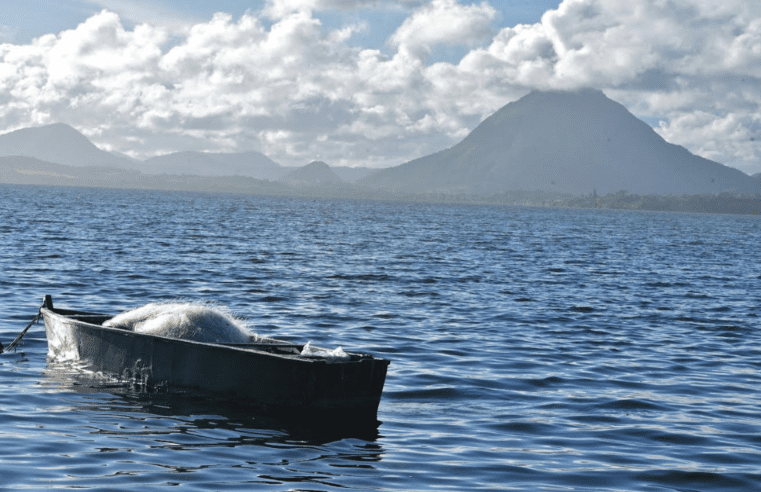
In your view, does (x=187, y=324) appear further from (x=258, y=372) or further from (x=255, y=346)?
(x=258, y=372)

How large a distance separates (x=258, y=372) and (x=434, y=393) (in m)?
3.81

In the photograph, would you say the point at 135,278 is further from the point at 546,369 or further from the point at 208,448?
the point at 208,448

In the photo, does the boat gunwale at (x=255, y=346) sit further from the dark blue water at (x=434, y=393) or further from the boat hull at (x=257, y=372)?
the dark blue water at (x=434, y=393)

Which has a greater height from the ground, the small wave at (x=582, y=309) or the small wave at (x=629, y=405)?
the small wave at (x=582, y=309)

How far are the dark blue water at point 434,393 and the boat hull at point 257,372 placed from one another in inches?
13.1

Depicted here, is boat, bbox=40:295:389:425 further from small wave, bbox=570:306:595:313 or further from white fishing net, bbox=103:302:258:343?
small wave, bbox=570:306:595:313

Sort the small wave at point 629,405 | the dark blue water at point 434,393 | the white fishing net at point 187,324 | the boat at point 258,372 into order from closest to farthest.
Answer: the dark blue water at point 434,393
the boat at point 258,372
the white fishing net at point 187,324
the small wave at point 629,405

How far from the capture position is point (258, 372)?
45.0 ft

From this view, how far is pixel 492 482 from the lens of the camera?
434 inches

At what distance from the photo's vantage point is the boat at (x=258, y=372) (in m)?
13.3

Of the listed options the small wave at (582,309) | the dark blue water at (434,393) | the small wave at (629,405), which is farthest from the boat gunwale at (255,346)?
the small wave at (582,309)

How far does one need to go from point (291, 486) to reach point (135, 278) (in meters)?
23.9

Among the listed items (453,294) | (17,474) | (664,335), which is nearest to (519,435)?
(17,474)

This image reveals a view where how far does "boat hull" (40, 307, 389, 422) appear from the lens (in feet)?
43.6
